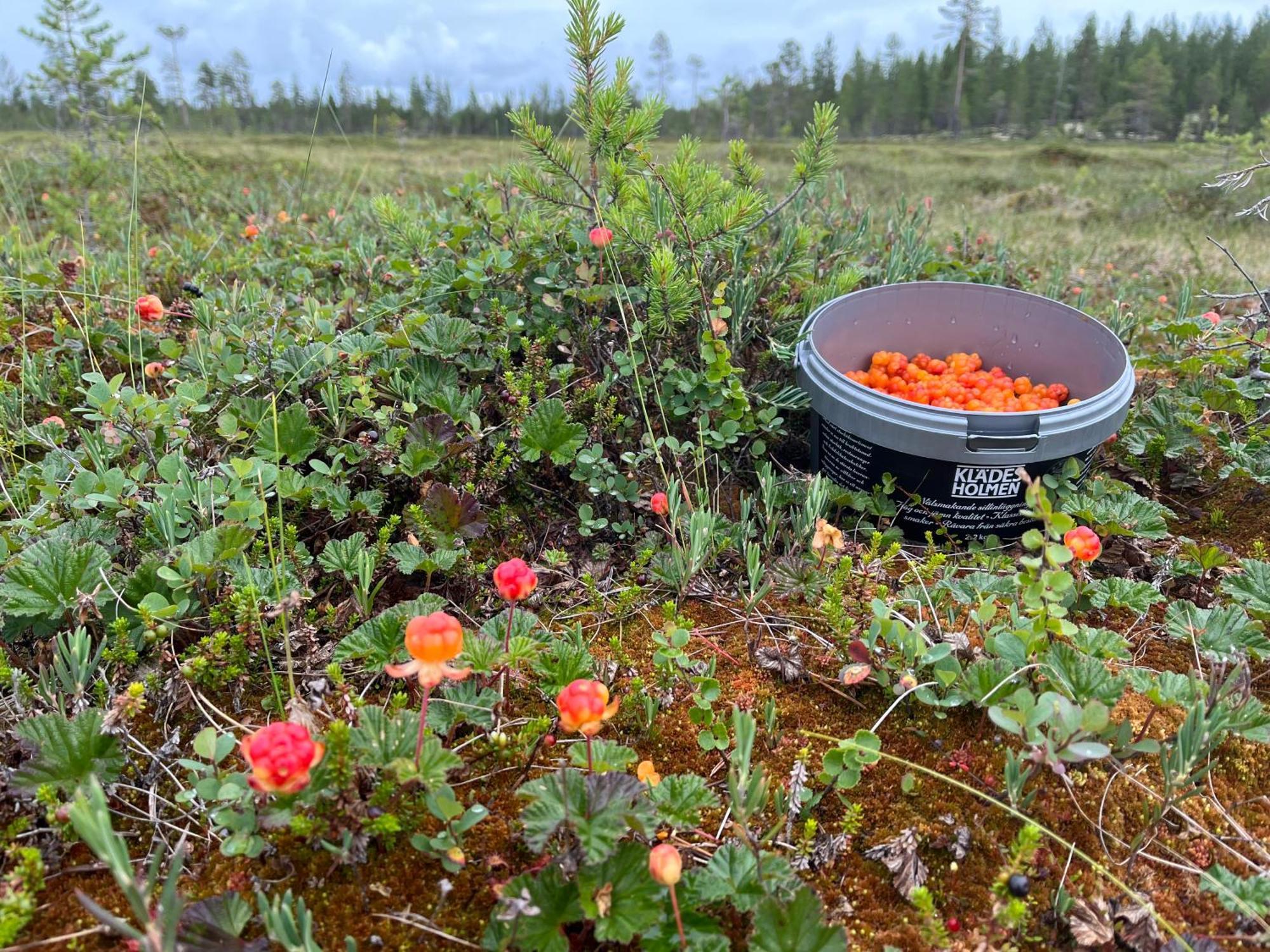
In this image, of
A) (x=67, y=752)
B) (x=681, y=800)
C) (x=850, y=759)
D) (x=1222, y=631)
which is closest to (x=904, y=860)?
(x=850, y=759)

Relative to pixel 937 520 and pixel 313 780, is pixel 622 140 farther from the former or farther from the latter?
pixel 313 780


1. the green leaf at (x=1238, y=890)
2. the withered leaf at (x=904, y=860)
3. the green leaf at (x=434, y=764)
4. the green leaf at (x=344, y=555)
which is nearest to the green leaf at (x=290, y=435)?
the green leaf at (x=344, y=555)

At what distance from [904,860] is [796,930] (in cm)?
33

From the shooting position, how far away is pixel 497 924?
1280mm

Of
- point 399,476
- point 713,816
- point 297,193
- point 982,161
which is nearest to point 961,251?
point 399,476

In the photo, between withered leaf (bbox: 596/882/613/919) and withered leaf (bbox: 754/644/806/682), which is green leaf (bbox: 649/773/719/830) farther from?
withered leaf (bbox: 754/644/806/682)

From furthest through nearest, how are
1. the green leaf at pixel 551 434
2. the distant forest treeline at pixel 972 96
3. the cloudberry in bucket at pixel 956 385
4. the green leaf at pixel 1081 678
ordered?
the distant forest treeline at pixel 972 96 < the cloudberry in bucket at pixel 956 385 < the green leaf at pixel 551 434 < the green leaf at pixel 1081 678

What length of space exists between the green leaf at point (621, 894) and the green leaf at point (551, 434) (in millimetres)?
1189

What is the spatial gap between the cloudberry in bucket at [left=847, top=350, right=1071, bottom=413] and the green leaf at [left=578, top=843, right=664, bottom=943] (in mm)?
1739

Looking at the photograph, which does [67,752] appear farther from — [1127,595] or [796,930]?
[1127,595]

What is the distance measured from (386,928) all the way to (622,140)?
219cm

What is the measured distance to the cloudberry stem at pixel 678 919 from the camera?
119cm

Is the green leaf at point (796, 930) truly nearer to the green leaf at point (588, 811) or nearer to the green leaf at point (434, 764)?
the green leaf at point (588, 811)

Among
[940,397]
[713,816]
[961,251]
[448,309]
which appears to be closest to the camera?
[713,816]
